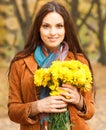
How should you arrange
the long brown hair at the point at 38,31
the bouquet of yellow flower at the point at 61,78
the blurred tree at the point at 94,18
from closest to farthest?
1. the bouquet of yellow flower at the point at 61,78
2. the long brown hair at the point at 38,31
3. the blurred tree at the point at 94,18

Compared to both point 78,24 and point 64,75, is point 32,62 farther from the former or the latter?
point 78,24

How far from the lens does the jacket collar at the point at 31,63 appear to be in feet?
8.80

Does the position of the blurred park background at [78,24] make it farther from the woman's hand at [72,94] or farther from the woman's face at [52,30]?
the woman's hand at [72,94]

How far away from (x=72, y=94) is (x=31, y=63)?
332mm

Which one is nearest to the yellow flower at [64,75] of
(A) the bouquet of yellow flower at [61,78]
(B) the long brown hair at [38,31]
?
(A) the bouquet of yellow flower at [61,78]

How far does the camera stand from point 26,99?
2.68 m

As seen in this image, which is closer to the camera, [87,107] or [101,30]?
[87,107]

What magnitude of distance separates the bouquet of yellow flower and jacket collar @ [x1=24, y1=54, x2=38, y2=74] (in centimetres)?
9

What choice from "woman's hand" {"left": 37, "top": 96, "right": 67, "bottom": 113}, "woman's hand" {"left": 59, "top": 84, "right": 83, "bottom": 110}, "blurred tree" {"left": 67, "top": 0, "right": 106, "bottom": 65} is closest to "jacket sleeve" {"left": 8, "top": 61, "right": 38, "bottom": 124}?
"woman's hand" {"left": 37, "top": 96, "right": 67, "bottom": 113}

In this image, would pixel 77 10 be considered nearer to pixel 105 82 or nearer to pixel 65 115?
pixel 105 82

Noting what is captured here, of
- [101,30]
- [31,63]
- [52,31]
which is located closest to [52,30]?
[52,31]

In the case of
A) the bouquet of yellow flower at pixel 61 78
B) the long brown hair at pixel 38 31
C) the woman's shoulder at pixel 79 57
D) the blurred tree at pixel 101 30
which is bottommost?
the blurred tree at pixel 101 30

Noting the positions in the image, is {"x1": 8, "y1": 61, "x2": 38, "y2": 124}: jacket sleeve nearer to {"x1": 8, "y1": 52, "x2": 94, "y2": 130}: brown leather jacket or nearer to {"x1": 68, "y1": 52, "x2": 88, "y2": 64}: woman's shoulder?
{"x1": 8, "y1": 52, "x2": 94, "y2": 130}: brown leather jacket

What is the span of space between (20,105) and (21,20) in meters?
6.14
